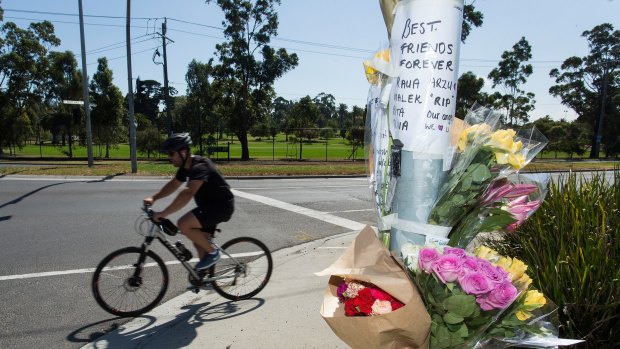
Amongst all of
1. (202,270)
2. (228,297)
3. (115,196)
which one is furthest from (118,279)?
(115,196)

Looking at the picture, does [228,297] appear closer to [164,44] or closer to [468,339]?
[468,339]

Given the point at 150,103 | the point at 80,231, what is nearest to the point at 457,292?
the point at 80,231

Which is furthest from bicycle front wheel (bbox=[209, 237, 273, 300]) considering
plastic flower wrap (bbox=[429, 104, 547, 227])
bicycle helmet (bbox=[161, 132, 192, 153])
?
plastic flower wrap (bbox=[429, 104, 547, 227])

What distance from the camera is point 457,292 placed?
1542 mm

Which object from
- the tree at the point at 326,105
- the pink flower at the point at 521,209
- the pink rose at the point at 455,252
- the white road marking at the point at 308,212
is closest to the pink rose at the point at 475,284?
the pink rose at the point at 455,252

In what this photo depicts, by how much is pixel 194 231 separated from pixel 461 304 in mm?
3432

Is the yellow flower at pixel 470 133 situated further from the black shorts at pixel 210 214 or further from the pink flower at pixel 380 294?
the black shorts at pixel 210 214

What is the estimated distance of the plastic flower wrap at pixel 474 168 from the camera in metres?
1.68

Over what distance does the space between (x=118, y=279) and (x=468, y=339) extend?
154 inches

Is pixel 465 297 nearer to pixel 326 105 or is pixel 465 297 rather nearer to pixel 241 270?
pixel 241 270

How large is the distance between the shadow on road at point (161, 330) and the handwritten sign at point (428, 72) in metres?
2.88

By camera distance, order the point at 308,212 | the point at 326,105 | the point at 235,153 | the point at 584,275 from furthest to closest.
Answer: the point at 326,105
the point at 235,153
the point at 308,212
the point at 584,275

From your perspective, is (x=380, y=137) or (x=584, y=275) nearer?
(x=380, y=137)

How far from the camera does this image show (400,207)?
6.01 ft
